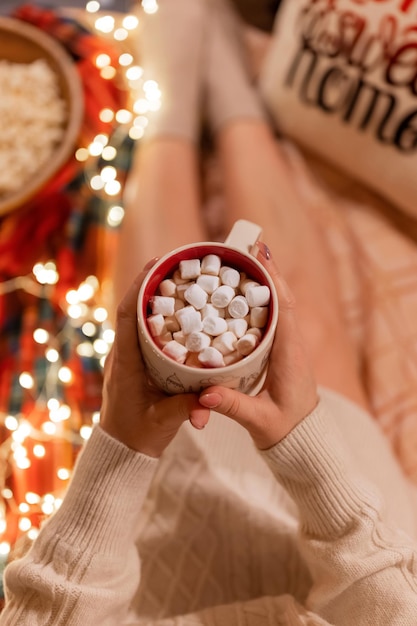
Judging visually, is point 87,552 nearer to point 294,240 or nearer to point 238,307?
point 238,307

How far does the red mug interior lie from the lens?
51 centimetres

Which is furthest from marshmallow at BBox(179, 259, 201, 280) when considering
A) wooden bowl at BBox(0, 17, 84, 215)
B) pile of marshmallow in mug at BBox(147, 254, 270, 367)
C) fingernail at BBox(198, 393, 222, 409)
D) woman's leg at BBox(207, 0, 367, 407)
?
wooden bowl at BBox(0, 17, 84, 215)

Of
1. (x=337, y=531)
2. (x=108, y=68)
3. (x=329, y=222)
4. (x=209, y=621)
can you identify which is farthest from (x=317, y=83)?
(x=209, y=621)

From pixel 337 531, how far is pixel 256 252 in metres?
0.31

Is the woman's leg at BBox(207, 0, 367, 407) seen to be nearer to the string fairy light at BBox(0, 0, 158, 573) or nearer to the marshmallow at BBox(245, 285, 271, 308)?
the string fairy light at BBox(0, 0, 158, 573)

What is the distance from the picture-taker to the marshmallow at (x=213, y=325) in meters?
0.48

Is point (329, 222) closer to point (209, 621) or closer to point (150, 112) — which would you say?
point (150, 112)

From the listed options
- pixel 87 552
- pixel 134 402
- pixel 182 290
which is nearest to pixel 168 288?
pixel 182 290

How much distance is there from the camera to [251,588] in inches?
29.6

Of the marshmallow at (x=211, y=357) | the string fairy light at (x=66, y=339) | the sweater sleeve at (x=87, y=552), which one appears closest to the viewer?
the marshmallow at (x=211, y=357)

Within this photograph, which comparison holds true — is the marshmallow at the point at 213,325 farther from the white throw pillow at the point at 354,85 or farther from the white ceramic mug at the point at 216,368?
the white throw pillow at the point at 354,85

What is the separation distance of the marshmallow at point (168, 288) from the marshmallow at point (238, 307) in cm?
5

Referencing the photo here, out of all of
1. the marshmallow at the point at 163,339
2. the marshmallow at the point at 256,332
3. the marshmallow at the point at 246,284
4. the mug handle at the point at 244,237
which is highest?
the mug handle at the point at 244,237

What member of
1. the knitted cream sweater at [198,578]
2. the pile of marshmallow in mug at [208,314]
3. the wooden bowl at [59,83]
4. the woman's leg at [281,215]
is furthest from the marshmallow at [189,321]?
the wooden bowl at [59,83]
